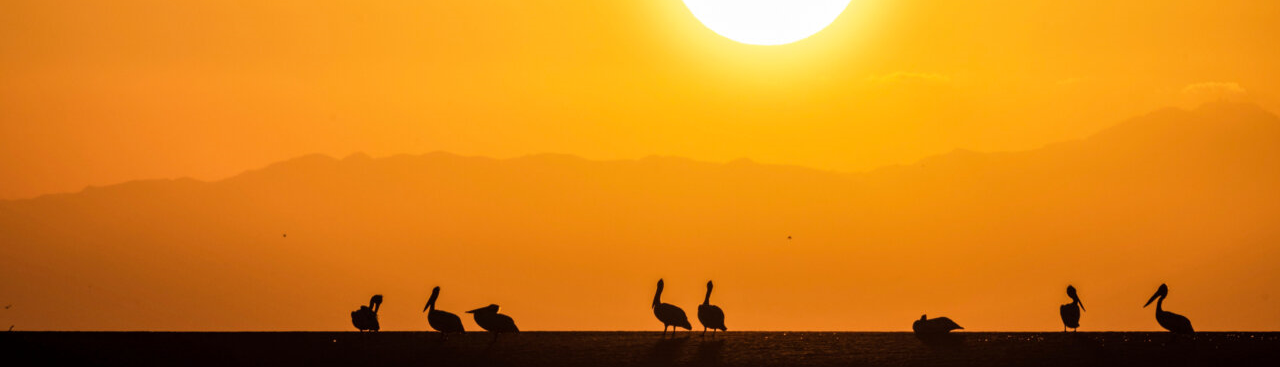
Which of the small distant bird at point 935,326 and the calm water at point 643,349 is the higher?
the small distant bird at point 935,326

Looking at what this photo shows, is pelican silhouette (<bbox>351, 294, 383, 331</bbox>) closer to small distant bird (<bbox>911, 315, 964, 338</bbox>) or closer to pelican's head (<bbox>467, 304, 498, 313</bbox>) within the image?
pelican's head (<bbox>467, 304, 498, 313</bbox>)

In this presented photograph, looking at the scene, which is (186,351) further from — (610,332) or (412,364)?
(610,332)

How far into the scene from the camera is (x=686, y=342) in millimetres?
43688

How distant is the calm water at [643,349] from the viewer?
3747 cm

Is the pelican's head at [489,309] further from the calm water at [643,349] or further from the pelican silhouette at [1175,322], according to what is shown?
the pelican silhouette at [1175,322]

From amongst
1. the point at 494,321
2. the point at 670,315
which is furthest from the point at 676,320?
the point at 494,321

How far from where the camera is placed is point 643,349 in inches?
1598

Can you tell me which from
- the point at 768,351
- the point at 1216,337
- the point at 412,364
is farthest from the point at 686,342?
the point at 1216,337

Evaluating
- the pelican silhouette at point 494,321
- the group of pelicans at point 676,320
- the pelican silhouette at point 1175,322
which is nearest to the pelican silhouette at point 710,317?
the group of pelicans at point 676,320

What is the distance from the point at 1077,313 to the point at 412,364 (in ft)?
80.0

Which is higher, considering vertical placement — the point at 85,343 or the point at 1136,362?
the point at 85,343

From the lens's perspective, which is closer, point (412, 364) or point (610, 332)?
point (412, 364)

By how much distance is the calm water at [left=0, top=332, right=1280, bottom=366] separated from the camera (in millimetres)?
37469

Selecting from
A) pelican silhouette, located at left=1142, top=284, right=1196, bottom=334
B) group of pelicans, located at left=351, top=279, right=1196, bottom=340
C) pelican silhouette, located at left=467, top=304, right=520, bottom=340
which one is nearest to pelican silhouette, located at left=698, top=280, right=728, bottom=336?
group of pelicans, located at left=351, top=279, right=1196, bottom=340
